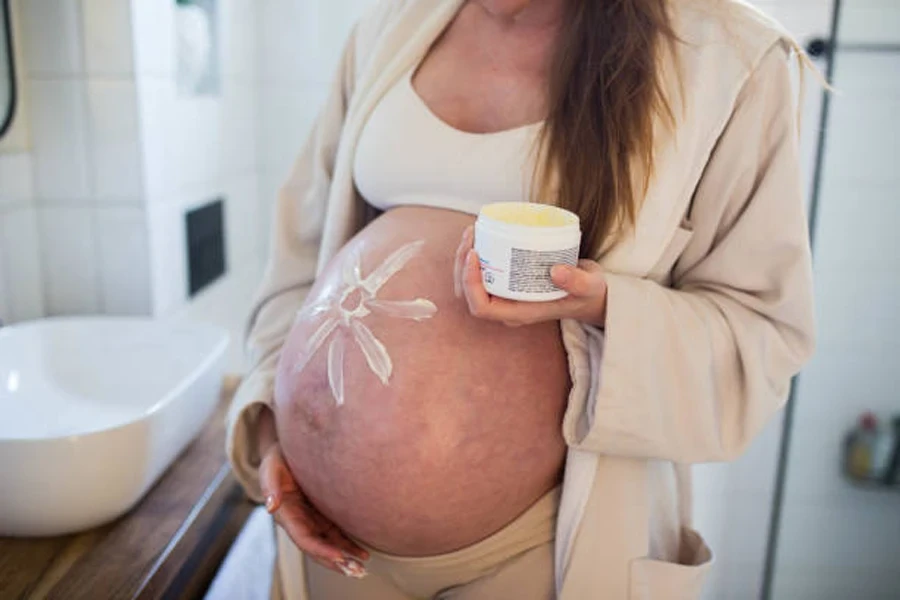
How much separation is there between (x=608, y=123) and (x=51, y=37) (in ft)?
3.10

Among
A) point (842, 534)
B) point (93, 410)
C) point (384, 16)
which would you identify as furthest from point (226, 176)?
point (842, 534)

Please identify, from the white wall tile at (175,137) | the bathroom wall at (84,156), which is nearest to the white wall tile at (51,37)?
the bathroom wall at (84,156)

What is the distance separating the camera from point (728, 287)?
2.43 feet

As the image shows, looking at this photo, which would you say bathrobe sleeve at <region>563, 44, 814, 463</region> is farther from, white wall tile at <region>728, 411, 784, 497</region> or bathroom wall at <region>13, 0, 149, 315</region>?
white wall tile at <region>728, 411, 784, 497</region>

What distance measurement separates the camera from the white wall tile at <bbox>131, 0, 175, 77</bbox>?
3.99ft

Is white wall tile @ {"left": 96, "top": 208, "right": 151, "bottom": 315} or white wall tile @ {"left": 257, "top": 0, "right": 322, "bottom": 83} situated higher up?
white wall tile @ {"left": 257, "top": 0, "right": 322, "bottom": 83}

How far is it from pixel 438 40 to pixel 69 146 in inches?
27.8

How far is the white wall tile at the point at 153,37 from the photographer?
1216 millimetres

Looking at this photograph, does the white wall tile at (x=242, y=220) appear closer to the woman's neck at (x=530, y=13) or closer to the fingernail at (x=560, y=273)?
the woman's neck at (x=530, y=13)

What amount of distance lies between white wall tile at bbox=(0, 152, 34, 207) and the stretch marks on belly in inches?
26.9

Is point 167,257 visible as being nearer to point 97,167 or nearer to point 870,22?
point 97,167

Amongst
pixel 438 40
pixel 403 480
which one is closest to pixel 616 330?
pixel 403 480

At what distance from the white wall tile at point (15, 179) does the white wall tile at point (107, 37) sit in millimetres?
178

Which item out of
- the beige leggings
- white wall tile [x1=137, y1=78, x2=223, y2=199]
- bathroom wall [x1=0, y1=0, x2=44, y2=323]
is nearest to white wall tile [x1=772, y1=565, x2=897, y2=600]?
the beige leggings
